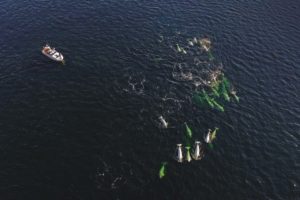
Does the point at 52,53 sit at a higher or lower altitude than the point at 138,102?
higher

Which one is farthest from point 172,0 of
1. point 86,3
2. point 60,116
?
point 60,116

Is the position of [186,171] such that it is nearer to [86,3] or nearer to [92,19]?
[92,19]

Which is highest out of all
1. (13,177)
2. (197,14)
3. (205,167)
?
(197,14)

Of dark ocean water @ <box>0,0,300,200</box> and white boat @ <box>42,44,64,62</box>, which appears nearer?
dark ocean water @ <box>0,0,300,200</box>

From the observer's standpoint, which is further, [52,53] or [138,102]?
[52,53]
